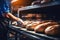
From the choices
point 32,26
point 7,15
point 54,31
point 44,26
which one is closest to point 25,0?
point 7,15

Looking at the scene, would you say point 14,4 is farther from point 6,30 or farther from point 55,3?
point 55,3

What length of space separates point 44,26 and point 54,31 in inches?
11.5

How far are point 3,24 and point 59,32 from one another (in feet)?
7.34

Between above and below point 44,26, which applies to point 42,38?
below

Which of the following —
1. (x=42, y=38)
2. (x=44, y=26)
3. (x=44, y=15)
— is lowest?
(x=42, y=38)

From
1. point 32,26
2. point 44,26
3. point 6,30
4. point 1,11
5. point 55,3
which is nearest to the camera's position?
point 55,3

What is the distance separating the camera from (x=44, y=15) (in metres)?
2.96

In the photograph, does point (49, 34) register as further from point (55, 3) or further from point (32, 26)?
point (32, 26)

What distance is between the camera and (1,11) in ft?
13.0

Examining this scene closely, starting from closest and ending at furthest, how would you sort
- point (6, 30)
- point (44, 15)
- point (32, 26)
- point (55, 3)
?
point (55, 3) < point (32, 26) < point (44, 15) < point (6, 30)

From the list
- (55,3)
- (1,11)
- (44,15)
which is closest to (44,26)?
(55,3)

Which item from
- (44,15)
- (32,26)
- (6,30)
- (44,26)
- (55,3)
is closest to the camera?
(55,3)

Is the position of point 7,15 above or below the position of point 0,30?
above

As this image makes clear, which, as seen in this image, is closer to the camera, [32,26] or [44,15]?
[32,26]
